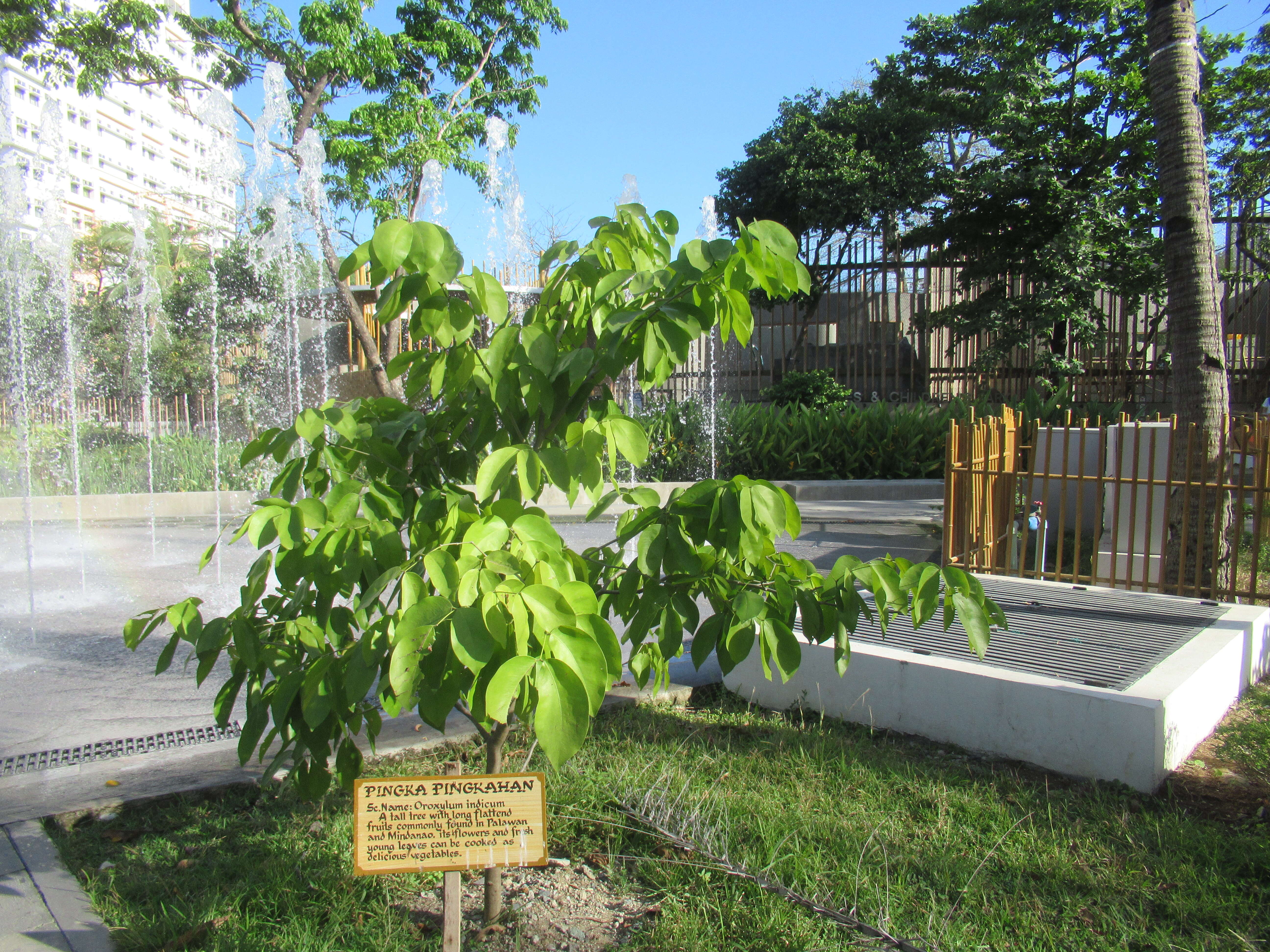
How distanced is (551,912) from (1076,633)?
316cm

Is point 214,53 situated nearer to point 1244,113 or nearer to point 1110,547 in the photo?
point 1110,547

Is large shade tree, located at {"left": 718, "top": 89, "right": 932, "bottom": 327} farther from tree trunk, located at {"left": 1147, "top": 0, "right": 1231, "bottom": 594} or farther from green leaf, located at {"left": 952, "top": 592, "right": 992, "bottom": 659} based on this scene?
green leaf, located at {"left": 952, "top": 592, "right": 992, "bottom": 659}

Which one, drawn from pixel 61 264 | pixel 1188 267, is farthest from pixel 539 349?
pixel 61 264

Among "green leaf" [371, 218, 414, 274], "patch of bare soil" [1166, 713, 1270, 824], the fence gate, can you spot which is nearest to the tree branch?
"green leaf" [371, 218, 414, 274]

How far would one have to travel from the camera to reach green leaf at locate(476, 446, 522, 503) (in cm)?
169

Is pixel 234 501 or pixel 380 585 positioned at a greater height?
pixel 380 585

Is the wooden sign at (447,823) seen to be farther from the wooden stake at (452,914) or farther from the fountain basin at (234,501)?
the fountain basin at (234,501)

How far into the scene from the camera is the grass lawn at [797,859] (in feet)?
7.68

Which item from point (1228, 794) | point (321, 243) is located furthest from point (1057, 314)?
point (1228, 794)

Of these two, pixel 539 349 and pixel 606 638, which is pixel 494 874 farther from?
pixel 539 349

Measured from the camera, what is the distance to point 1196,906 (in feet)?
8.04

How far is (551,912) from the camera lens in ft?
8.22

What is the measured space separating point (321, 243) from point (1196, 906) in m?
15.7

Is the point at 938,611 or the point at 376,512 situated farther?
the point at 938,611
